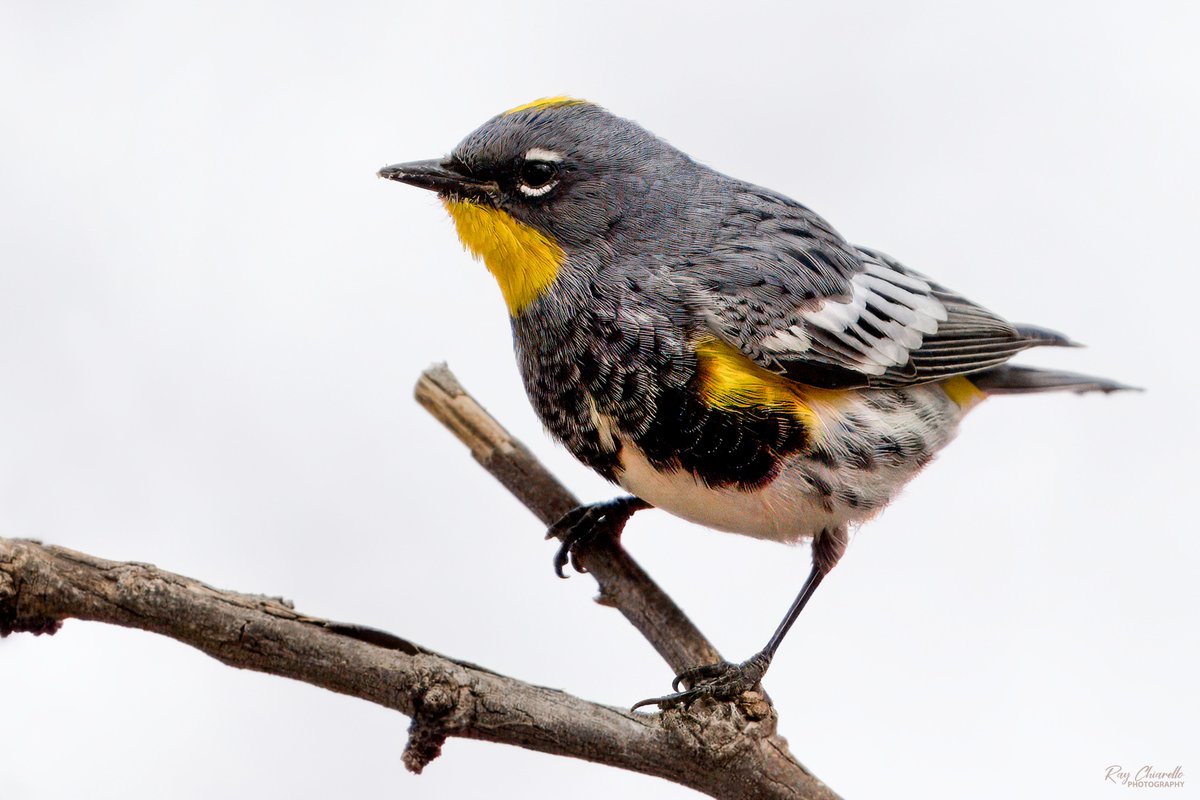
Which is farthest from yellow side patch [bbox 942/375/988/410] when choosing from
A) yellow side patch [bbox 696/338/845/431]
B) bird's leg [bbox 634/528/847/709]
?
yellow side patch [bbox 696/338/845/431]

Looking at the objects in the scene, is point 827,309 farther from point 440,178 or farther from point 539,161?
point 440,178

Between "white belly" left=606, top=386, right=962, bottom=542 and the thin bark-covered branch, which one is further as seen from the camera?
the thin bark-covered branch

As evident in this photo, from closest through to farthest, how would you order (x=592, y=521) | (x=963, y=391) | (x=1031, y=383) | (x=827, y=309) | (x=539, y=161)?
(x=539, y=161) → (x=827, y=309) → (x=592, y=521) → (x=963, y=391) → (x=1031, y=383)

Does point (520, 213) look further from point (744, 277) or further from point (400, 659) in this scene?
point (400, 659)

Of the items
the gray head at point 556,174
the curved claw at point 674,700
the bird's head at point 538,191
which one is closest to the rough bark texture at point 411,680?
the curved claw at point 674,700

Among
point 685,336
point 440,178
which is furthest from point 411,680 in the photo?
point 440,178

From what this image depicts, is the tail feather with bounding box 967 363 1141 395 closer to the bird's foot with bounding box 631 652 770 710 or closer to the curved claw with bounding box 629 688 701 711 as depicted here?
the bird's foot with bounding box 631 652 770 710

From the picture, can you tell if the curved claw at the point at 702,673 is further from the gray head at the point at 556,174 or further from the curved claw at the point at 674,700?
the gray head at the point at 556,174
